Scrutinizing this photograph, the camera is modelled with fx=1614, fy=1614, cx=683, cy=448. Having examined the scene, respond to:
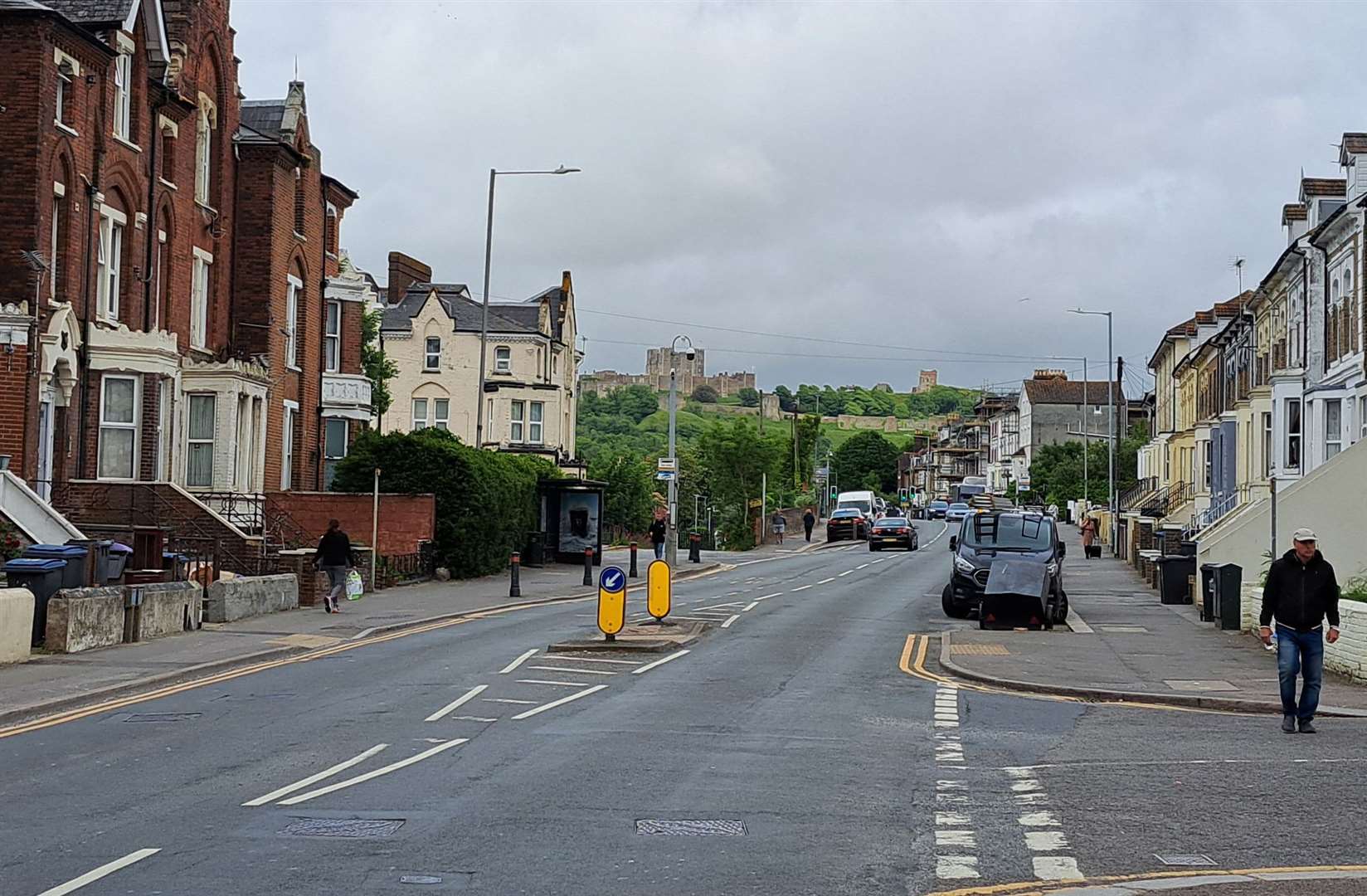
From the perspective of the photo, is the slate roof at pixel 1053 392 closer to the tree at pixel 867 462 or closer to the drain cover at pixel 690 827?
the tree at pixel 867 462

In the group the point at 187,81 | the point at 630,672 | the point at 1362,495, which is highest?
the point at 187,81

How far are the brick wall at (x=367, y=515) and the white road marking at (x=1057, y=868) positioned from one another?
101 ft

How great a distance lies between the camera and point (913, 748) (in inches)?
548

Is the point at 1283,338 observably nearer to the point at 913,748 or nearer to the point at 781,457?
the point at 913,748

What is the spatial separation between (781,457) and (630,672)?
76231 millimetres

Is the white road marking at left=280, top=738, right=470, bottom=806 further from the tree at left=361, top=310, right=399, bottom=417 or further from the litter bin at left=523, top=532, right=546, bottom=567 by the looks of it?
the tree at left=361, top=310, right=399, bottom=417

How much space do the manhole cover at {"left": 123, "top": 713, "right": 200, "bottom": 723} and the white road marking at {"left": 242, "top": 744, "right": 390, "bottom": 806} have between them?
2953 millimetres

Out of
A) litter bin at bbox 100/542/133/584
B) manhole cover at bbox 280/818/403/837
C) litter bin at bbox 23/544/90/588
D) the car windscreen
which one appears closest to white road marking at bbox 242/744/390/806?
manhole cover at bbox 280/818/403/837

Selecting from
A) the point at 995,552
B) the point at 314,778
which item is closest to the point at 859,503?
the point at 995,552

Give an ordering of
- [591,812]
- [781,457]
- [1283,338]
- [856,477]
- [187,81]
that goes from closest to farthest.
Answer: [591,812] < [187,81] < [1283,338] < [781,457] < [856,477]

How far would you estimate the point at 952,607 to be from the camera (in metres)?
31.2

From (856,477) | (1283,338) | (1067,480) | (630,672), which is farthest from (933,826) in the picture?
(856,477)

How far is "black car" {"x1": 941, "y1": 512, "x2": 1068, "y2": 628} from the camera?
30.0 m

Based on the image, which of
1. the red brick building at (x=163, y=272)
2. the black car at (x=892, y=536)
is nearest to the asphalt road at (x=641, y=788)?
the red brick building at (x=163, y=272)
